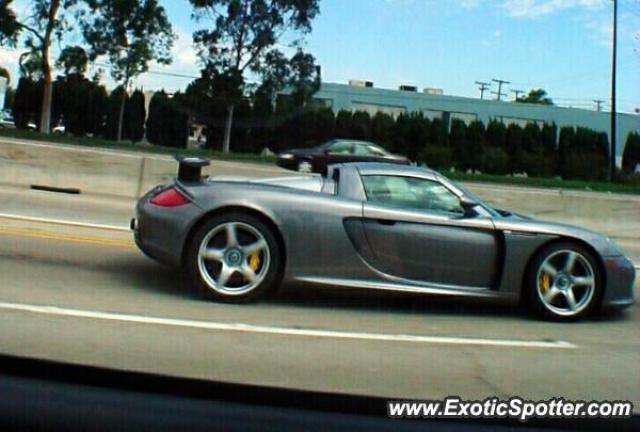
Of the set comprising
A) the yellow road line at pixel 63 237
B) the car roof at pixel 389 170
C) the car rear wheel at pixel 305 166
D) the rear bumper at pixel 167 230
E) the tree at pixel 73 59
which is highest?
the tree at pixel 73 59

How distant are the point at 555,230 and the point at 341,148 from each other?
963 inches

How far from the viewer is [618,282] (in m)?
6.82

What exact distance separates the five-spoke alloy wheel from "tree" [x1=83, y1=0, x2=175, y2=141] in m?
40.3

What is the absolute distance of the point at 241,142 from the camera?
5381cm

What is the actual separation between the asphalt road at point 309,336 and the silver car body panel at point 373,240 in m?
0.32

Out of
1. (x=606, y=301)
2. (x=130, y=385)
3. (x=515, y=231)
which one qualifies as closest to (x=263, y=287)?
(x=515, y=231)

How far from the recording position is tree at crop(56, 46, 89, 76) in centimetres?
4556

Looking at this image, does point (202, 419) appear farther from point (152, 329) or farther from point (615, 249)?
point (615, 249)

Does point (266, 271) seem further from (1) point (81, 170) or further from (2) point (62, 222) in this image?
(1) point (81, 170)

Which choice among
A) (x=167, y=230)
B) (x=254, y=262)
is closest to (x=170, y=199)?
(x=167, y=230)

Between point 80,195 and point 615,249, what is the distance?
1084 centimetres

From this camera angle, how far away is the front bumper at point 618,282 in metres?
6.77

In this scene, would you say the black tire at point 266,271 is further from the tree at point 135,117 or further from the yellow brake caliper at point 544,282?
the tree at point 135,117

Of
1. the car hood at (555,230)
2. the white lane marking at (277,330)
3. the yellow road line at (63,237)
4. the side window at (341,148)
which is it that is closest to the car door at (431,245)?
the car hood at (555,230)
